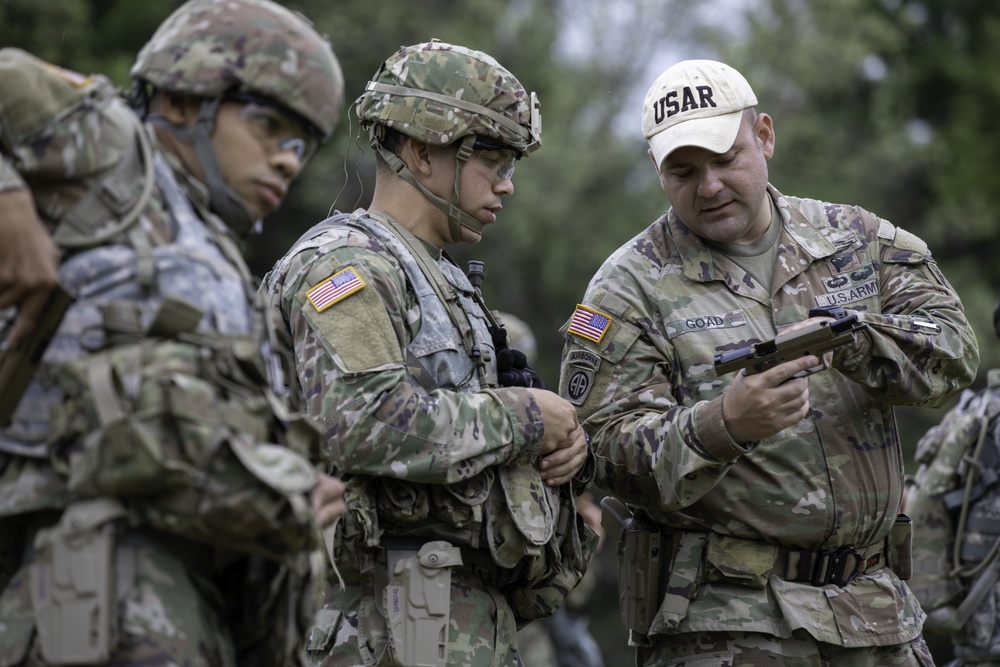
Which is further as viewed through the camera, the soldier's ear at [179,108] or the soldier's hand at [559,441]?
the soldier's hand at [559,441]

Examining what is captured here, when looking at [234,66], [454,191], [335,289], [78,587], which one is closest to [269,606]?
[78,587]

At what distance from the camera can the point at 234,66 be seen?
338cm

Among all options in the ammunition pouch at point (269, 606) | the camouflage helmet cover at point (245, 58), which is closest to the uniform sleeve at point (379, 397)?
the ammunition pouch at point (269, 606)

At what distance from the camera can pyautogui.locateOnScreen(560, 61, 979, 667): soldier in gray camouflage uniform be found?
4688 millimetres

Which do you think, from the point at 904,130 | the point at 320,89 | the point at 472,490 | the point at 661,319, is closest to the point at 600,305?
the point at 661,319

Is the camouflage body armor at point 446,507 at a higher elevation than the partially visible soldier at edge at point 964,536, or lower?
higher

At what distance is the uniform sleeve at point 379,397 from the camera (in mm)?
4117

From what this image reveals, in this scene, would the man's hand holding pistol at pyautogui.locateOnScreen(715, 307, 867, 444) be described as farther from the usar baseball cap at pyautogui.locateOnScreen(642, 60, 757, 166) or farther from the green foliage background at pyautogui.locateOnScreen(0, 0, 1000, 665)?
the green foliage background at pyautogui.locateOnScreen(0, 0, 1000, 665)

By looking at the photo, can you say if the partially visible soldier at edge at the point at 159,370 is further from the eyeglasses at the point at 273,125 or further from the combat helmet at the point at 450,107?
the combat helmet at the point at 450,107

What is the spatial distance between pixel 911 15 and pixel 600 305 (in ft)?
65.9

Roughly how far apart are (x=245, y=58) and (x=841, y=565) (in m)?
2.64

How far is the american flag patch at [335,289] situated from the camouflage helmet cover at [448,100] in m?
0.57

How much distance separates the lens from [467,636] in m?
4.32

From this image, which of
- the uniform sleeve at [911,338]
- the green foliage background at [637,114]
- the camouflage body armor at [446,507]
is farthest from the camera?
the green foliage background at [637,114]
